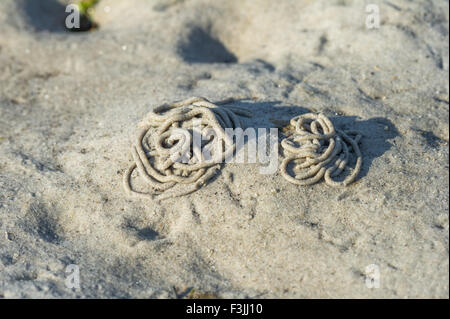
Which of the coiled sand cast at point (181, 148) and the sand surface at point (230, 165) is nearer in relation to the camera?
the sand surface at point (230, 165)

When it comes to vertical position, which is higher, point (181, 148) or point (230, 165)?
point (181, 148)

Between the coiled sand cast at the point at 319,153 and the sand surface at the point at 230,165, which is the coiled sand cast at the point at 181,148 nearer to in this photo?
the sand surface at the point at 230,165

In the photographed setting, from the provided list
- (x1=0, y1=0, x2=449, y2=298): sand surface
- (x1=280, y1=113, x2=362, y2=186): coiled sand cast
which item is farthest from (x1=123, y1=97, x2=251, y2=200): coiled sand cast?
(x1=280, y1=113, x2=362, y2=186): coiled sand cast

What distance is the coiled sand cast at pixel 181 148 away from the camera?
4.98 m

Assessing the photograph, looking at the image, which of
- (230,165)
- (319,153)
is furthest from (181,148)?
(319,153)

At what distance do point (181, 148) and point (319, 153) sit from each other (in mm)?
1427

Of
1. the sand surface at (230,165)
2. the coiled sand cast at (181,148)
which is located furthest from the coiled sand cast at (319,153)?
the coiled sand cast at (181,148)

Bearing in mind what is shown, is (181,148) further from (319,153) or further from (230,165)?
(319,153)

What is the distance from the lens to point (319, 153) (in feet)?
16.7

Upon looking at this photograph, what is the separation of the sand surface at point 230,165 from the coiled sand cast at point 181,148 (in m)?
0.14

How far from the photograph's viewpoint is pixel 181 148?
5.06m

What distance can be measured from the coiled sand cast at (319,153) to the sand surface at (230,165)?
115mm

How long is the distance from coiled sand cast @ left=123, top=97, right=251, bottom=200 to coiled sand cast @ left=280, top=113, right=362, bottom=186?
2.03 ft
